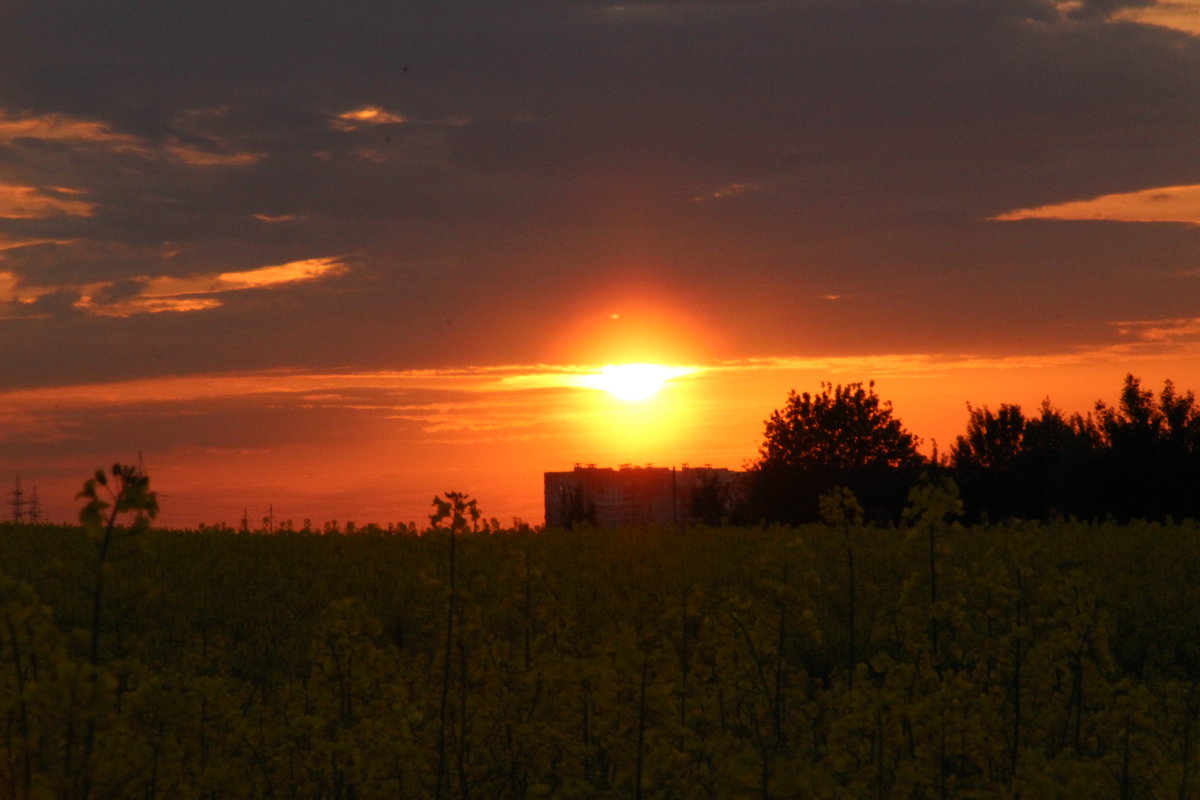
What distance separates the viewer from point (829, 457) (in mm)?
50750

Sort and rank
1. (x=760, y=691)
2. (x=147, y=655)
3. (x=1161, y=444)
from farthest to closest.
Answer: (x=1161, y=444)
(x=147, y=655)
(x=760, y=691)

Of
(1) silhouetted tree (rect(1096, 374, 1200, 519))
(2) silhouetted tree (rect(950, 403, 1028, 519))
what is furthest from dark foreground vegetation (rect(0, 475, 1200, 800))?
(2) silhouetted tree (rect(950, 403, 1028, 519))

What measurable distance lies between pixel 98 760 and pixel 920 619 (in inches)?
150

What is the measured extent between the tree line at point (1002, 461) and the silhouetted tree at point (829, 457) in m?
0.05

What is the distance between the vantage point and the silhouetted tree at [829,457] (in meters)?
49.1

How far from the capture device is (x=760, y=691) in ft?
22.1

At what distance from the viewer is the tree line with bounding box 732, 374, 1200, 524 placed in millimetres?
38375

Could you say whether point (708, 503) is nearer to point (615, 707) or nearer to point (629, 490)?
point (629, 490)

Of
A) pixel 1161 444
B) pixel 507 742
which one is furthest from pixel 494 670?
pixel 1161 444

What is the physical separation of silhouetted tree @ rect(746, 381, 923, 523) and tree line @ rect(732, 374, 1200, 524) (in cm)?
5

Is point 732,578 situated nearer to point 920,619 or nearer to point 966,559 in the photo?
Answer: point 966,559

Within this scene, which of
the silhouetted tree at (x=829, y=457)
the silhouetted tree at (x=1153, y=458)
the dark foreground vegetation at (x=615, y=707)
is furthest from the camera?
the silhouetted tree at (x=829, y=457)

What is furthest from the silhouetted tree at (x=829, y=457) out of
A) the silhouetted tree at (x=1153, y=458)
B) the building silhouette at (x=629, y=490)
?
the building silhouette at (x=629, y=490)

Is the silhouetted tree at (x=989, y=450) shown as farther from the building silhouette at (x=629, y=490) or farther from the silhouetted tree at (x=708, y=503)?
the building silhouette at (x=629, y=490)
